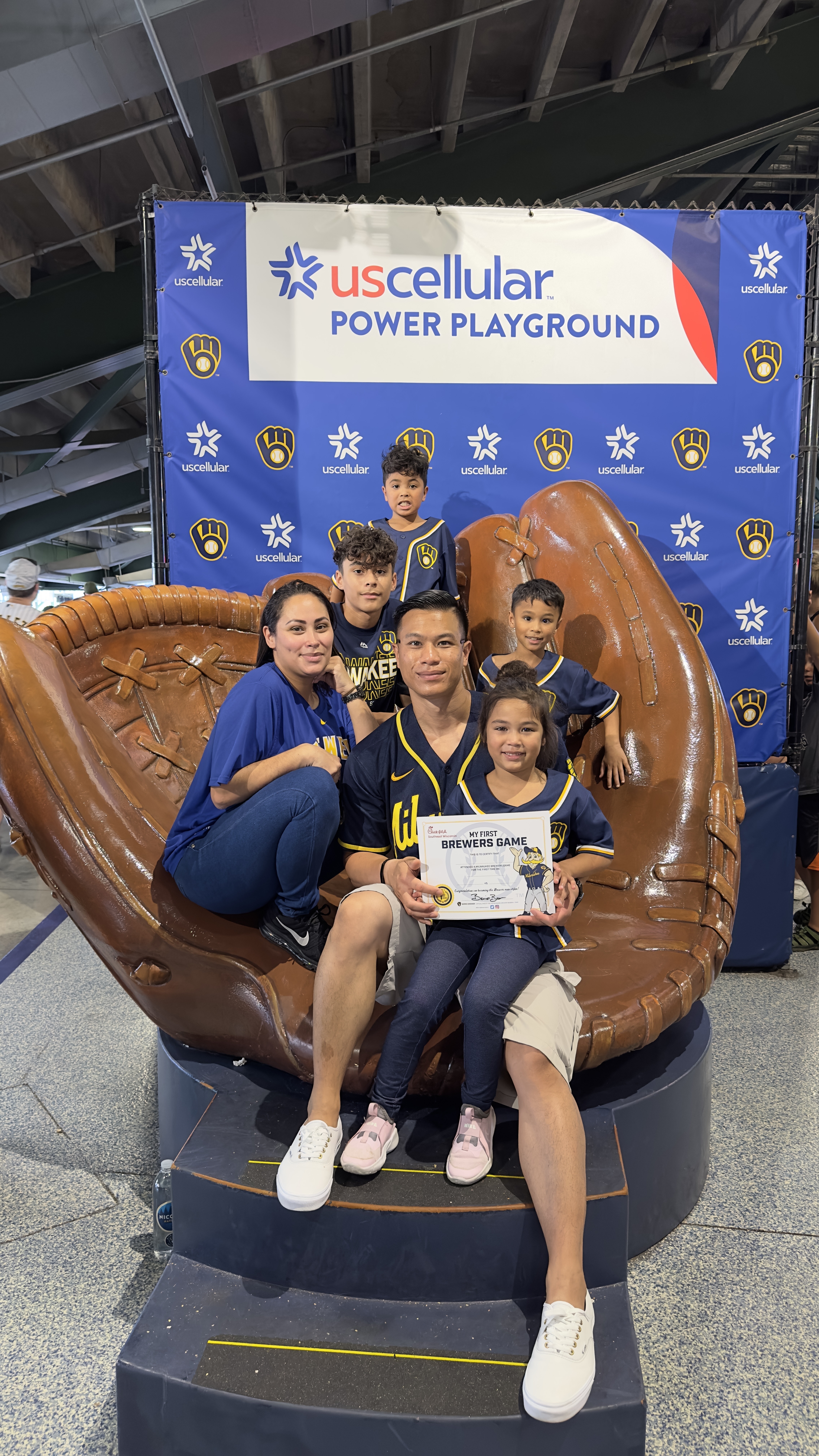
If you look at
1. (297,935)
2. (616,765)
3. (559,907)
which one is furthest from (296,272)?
(559,907)

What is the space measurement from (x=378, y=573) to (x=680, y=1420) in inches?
69.4

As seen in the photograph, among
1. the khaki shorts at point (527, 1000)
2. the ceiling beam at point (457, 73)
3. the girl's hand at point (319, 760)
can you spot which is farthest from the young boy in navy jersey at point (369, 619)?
the ceiling beam at point (457, 73)

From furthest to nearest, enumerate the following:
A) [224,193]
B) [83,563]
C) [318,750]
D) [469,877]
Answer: [83,563], [224,193], [318,750], [469,877]

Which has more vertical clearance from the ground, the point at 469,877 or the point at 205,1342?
the point at 469,877

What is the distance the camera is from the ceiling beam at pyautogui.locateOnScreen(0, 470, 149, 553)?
10.7 m

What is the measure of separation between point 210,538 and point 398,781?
1886 millimetres

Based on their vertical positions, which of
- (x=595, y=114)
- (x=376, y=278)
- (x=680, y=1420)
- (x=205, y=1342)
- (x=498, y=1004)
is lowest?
(x=680, y=1420)

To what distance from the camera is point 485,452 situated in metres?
3.37

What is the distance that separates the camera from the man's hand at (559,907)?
1.58 metres

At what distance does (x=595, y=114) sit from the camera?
16.0 ft

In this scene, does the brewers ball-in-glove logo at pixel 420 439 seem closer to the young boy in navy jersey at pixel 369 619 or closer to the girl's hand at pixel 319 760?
the young boy in navy jersey at pixel 369 619

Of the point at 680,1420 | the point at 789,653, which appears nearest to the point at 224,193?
the point at 789,653

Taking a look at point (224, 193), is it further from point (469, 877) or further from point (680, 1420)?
point (680, 1420)

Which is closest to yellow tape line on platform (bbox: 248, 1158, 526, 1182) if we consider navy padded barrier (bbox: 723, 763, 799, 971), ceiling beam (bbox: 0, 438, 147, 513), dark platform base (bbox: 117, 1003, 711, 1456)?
dark platform base (bbox: 117, 1003, 711, 1456)
